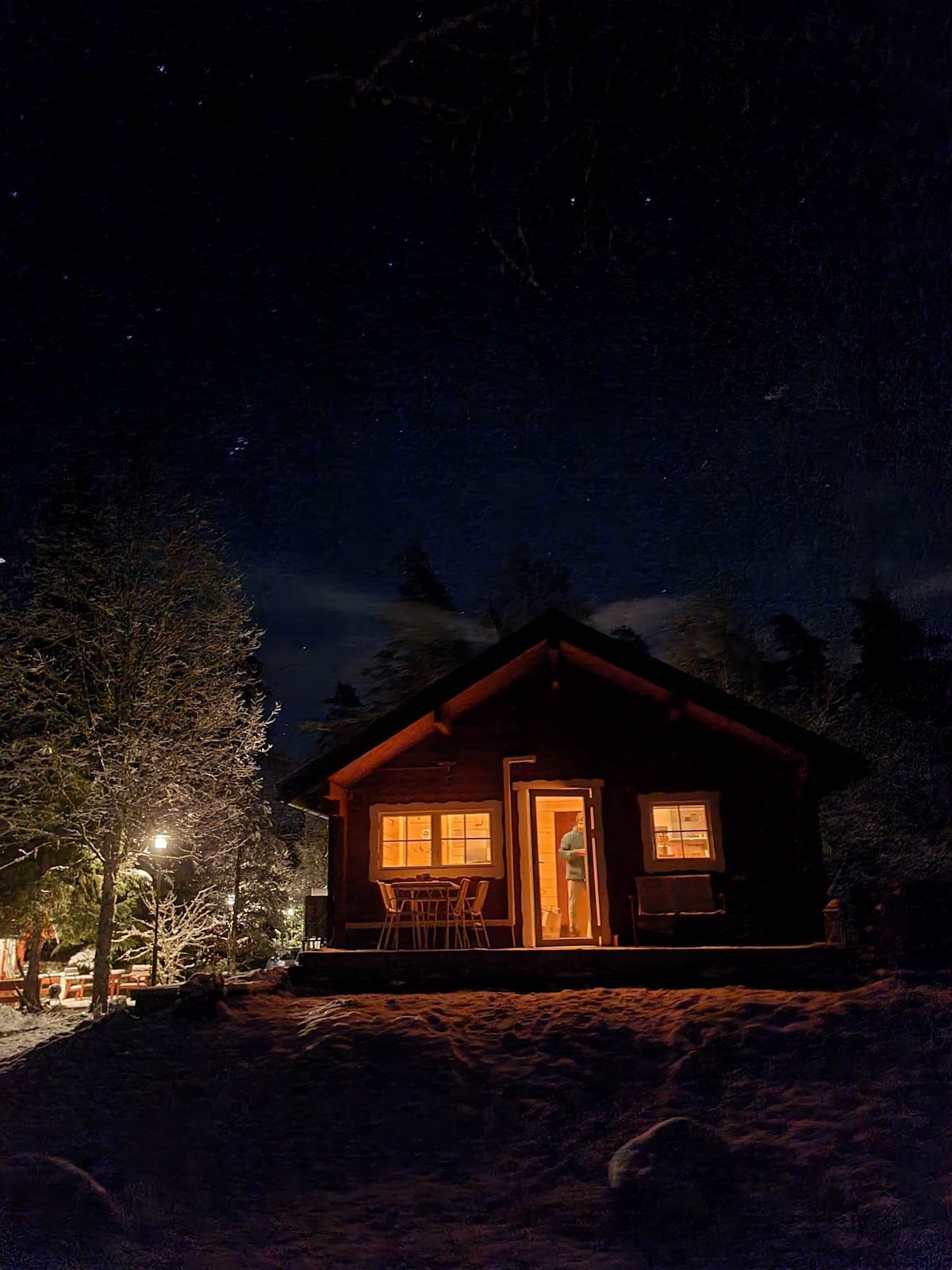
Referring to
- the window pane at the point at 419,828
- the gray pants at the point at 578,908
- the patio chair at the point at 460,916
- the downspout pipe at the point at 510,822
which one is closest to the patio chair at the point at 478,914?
the patio chair at the point at 460,916

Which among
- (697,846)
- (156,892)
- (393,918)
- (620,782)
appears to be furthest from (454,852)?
(156,892)

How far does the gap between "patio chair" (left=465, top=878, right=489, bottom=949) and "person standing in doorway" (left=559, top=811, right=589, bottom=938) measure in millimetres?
1995

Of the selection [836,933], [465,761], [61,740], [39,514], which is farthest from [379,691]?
[836,933]

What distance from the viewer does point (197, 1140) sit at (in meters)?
7.02

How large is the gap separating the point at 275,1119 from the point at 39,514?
17601mm

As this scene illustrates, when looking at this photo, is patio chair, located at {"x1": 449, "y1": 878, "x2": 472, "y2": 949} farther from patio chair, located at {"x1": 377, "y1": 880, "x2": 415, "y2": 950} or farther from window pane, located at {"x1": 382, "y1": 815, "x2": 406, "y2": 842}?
window pane, located at {"x1": 382, "y1": 815, "x2": 406, "y2": 842}

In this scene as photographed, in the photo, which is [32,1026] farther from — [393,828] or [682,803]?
[682,803]

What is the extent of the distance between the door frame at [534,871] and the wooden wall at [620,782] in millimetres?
107

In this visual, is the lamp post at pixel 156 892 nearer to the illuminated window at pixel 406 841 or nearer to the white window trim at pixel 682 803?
the illuminated window at pixel 406 841

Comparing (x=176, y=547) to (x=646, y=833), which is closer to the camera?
(x=646, y=833)

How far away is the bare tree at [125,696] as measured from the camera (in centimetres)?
1612

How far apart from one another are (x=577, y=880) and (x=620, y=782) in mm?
2413

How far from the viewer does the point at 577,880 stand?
14688 mm

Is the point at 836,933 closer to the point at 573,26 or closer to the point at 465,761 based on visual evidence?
the point at 465,761
